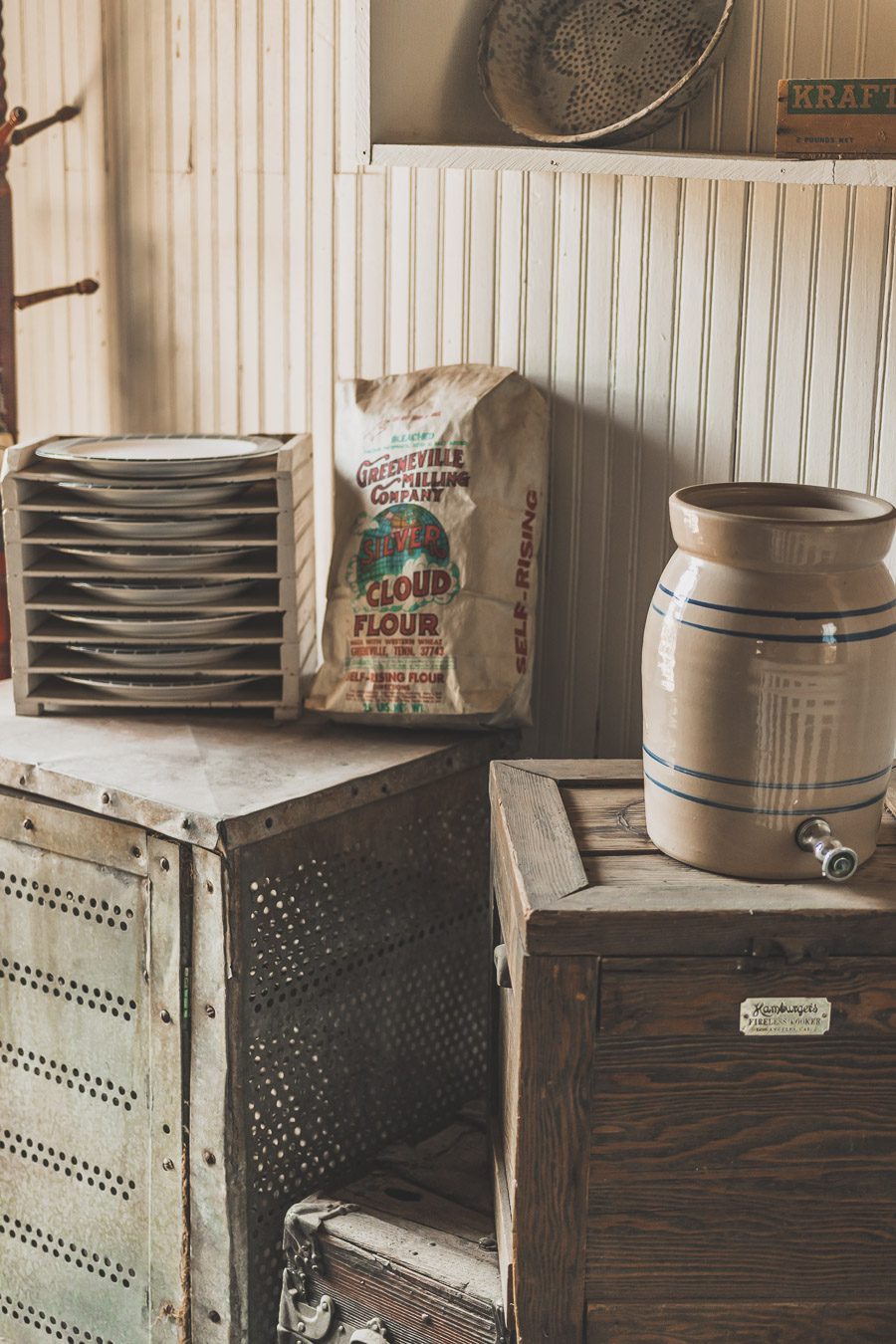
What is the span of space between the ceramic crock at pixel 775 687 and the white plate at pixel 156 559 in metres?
0.78

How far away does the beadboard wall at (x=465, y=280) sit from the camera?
1942 mm

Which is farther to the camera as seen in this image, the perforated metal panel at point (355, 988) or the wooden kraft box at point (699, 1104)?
the perforated metal panel at point (355, 988)

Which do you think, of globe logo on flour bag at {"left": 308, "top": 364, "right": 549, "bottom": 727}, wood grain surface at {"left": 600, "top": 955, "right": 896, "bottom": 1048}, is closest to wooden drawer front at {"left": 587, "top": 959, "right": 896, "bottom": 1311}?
wood grain surface at {"left": 600, "top": 955, "right": 896, "bottom": 1048}

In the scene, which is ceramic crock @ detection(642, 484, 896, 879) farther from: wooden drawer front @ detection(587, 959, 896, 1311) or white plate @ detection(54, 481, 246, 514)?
white plate @ detection(54, 481, 246, 514)

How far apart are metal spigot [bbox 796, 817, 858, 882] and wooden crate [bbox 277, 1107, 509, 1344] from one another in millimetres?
632

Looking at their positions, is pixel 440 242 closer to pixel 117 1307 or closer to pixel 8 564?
pixel 8 564

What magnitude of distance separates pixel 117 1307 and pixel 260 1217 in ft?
0.89

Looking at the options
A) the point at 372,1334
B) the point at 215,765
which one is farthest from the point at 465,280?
the point at 372,1334

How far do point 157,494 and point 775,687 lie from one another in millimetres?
979

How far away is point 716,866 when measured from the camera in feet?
4.82

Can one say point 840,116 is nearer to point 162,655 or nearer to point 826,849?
point 826,849

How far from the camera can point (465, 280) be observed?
223cm

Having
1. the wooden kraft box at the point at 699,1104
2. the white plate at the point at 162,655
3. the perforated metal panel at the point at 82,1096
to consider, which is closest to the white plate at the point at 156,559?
the white plate at the point at 162,655

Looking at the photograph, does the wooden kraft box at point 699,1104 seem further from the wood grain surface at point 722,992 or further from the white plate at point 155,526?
the white plate at point 155,526
